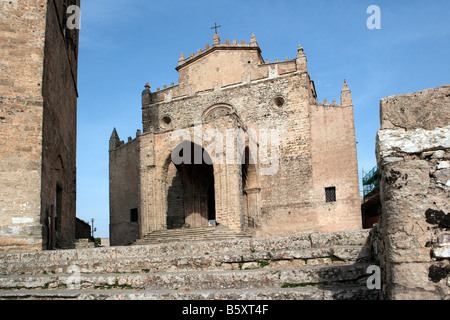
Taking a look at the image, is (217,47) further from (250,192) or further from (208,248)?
(208,248)

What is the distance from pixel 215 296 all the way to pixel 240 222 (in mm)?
13821

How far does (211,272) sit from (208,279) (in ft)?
0.66

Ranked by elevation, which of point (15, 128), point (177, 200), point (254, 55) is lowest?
point (177, 200)

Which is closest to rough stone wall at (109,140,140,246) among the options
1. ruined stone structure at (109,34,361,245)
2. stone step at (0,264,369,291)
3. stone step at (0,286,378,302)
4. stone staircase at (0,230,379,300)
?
ruined stone structure at (109,34,361,245)

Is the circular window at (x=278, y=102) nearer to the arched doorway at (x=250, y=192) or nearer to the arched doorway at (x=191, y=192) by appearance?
the arched doorway at (x=250, y=192)

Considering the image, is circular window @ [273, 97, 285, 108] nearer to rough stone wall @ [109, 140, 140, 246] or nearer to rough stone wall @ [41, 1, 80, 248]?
rough stone wall @ [109, 140, 140, 246]

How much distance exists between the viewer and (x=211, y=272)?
18.1ft

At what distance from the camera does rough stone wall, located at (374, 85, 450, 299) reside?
10.9ft

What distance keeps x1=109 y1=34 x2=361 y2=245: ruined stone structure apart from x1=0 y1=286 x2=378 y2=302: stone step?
43.3ft

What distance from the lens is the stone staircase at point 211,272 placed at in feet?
15.8
